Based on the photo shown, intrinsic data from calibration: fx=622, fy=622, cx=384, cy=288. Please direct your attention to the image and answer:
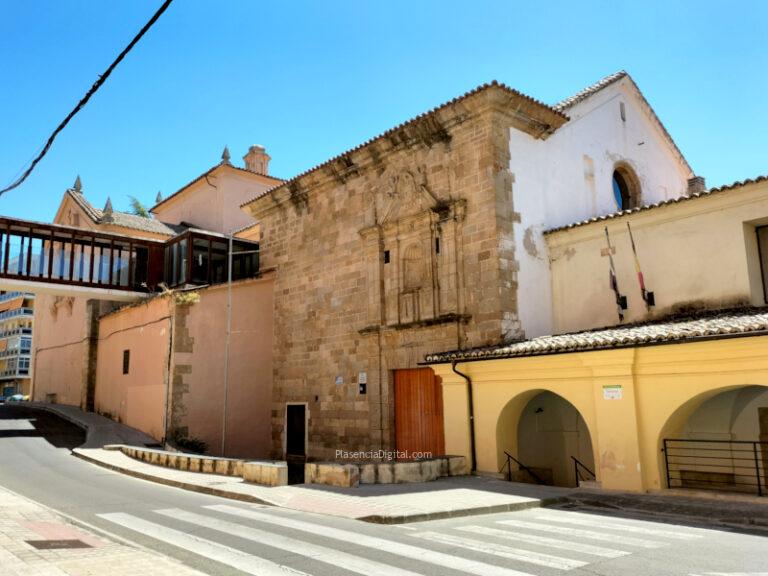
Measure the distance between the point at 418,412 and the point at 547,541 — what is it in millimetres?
8776

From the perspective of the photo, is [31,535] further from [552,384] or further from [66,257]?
[66,257]

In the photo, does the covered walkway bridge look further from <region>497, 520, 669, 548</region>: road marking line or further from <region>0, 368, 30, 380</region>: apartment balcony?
<region>0, 368, 30, 380</region>: apartment balcony

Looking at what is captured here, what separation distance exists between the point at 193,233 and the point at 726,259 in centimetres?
1679

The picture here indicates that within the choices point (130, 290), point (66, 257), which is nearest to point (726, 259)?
point (130, 290)

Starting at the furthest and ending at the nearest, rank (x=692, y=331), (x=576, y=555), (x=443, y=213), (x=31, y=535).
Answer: (x=443, y=213) < (x=692, y=331) < (x=31, y=535) < (x=576, y=555)

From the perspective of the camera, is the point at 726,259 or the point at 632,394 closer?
the point at 632,394

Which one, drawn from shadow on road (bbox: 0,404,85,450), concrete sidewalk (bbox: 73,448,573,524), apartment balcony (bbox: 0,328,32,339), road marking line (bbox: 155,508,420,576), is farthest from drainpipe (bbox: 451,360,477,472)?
apartment balcony (bbox: 0,328,32,339)

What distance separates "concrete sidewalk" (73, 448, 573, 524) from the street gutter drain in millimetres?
3316

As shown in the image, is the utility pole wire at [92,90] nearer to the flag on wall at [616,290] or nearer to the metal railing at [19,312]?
the flag on wall at [616,290]

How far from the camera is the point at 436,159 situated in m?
15.8

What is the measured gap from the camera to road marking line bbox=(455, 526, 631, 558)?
6.06 meters

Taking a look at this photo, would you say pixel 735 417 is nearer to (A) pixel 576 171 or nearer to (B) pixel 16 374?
(A) pixel 576 171

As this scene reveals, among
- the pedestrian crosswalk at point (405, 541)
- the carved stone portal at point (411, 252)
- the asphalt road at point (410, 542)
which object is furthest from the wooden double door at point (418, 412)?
the pedestrian crosswalk at point (405, 541)

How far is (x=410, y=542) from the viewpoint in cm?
668
